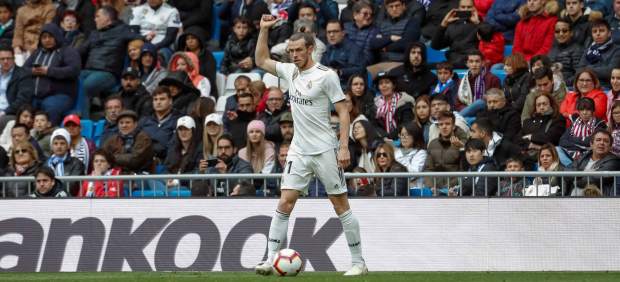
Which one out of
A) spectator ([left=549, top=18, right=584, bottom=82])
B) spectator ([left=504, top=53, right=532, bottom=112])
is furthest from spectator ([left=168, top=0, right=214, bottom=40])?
spectator ([left=549, top=18, right=584, bottom=82])

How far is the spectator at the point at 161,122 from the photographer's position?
20.4m

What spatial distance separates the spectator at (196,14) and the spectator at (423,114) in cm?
567

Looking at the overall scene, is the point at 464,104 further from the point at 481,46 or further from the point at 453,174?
the point at 453,174

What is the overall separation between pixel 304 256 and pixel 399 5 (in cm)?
637

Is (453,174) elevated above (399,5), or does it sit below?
below

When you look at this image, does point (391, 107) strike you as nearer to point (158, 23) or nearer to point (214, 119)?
point (214, 119)

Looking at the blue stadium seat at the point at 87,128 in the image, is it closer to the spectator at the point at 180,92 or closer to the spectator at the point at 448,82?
the spectator at the point at 180,92

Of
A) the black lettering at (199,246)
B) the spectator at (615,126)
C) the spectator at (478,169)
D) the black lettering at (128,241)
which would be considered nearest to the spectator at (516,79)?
the spectator at (615,126)

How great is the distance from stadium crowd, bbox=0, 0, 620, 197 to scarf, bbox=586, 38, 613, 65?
0.6 inches

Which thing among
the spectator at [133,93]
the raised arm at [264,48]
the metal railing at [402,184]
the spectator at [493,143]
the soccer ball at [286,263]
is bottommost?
the soccer ball at [286,263]

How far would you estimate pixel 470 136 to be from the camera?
58.3ft

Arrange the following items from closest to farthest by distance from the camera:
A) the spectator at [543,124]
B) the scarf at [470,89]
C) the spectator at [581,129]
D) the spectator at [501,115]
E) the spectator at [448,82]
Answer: the spectator at [581,129]
the spectator at [543,124]
the spectator at [501,115]
the scarf at [470,89]
the spectator at [448,82]

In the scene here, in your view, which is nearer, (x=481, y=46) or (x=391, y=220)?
(x=391, y=220)

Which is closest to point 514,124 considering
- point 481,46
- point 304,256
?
point 481,46
